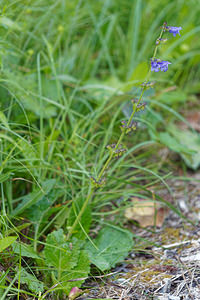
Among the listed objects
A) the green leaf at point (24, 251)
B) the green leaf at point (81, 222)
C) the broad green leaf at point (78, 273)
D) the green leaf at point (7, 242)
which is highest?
the green leaf at point (7, 242)

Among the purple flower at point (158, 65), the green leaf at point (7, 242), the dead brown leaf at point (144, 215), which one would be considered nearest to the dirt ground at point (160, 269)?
the dead brown leaf at point (144, 215)

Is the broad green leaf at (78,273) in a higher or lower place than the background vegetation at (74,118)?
lower

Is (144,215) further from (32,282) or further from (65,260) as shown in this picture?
(32,282)

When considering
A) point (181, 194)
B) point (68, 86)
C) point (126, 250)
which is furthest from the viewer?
point (68, 86)

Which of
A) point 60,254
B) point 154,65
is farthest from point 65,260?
point 154,65

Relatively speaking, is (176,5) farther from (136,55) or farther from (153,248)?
(153,248)

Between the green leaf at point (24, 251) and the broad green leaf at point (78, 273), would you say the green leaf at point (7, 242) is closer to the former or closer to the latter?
the green leaf at point (24, 251)

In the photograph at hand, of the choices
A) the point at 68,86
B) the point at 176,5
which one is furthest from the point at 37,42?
the point at 176,5
